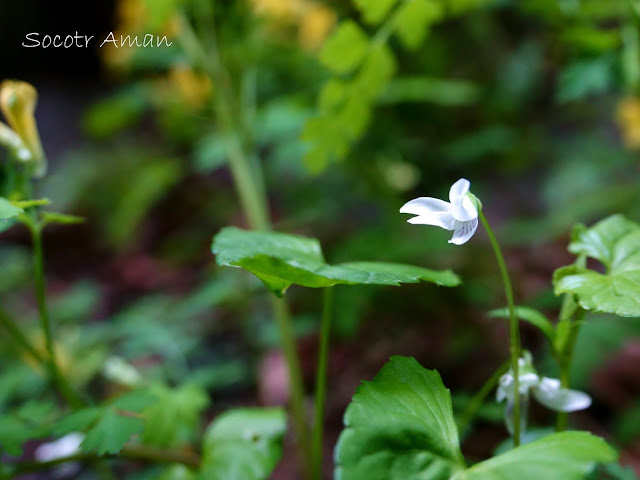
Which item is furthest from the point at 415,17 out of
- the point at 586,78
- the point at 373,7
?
the point at 586,78

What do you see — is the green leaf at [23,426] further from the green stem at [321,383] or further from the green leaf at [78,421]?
the green stem at [321,383]

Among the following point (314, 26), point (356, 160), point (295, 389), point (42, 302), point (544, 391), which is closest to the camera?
point (544, 391)

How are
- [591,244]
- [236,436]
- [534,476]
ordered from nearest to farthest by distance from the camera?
[534,476] < [591,244] < [236,436]

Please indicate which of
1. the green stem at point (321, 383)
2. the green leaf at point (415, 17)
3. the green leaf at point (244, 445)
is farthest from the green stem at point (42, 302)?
the green leaf at point (415, 17)

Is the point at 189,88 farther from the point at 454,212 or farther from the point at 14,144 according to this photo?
the point at 454,212

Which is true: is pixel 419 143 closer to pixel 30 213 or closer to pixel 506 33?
pixel 506 33

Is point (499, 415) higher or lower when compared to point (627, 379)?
higher

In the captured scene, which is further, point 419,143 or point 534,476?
point 419,143

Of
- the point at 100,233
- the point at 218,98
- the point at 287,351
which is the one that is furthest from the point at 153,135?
the point at 287,351
